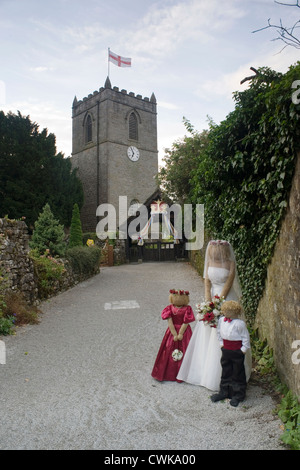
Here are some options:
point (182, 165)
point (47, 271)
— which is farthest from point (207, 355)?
point (182, 165)

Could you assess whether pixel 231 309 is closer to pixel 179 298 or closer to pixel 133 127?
pixel 179 298

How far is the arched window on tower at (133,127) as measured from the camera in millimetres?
33844

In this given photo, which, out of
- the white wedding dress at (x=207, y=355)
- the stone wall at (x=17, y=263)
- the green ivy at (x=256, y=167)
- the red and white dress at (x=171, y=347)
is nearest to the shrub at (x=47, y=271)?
the stone wall at (x=17, y=263)

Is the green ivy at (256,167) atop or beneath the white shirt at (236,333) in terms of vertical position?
atop

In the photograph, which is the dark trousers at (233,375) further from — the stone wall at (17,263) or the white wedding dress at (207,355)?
the stone wall at (17,263)

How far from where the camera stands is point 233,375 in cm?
406

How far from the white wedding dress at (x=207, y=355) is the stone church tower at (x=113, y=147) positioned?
26.9 m

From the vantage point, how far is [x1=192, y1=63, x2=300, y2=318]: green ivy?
3775 mm

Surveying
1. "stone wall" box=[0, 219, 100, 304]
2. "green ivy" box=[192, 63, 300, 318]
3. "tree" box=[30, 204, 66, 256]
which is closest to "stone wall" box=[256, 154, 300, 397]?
"green ivy" box=[192, 63, 300, 318]

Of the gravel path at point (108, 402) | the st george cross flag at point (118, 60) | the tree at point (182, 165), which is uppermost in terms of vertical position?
the st george cross flag at point (118, 60)

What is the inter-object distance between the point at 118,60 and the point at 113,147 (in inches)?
292

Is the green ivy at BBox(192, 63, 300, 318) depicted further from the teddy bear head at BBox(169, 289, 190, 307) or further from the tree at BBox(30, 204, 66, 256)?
the tree at BBox(30, 204, 66, 256)
